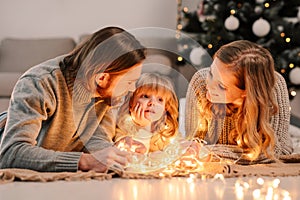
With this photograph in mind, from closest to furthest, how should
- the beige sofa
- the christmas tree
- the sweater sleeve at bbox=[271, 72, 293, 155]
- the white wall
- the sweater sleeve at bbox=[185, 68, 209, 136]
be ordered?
1. the sweater sleeve at bbox=[185, 68, 209, 136]
2. the sweater sleeve at bbox=[271, 72, 293, 155]
3. the christmas tree
4. the beige sofa
5. the white wall

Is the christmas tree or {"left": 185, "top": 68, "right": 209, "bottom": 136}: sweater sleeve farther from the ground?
the christmas tree

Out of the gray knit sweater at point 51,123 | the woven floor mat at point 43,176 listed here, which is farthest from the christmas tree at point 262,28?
Answer: the woven floor mat at point 43,176

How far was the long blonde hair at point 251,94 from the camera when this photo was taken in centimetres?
110

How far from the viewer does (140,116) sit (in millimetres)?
1019

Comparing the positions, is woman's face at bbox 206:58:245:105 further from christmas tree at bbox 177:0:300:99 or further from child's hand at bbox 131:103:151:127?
christmas tree at bbox 177:0:300:99

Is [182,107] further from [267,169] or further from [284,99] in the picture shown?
[284,99]

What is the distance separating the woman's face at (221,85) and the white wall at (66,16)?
299 cm

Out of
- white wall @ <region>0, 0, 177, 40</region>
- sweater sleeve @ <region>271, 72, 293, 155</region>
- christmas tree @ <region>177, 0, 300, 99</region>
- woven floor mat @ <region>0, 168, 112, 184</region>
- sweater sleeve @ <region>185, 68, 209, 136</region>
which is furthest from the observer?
white wall @ <region>0, 0, 177, 40</region>

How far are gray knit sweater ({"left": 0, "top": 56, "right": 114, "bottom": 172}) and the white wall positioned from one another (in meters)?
2.95

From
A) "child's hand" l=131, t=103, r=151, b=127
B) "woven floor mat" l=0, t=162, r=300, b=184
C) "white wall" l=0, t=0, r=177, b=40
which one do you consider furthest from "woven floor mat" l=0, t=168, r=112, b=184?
"white wall" l=0, t=0, r=177, b=40

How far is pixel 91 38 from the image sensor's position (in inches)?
41.6

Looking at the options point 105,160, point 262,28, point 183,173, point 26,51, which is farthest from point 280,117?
point 26,51

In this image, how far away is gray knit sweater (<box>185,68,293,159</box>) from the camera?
1063 mm

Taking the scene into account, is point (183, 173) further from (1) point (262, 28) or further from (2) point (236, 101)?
(1) point (262, 28)
